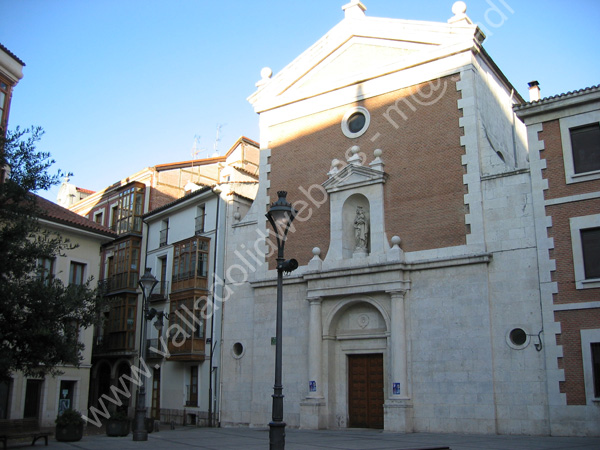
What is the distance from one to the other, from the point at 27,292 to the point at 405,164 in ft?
42.1

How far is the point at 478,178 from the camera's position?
770 inches

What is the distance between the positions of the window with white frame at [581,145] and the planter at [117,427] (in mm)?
15202

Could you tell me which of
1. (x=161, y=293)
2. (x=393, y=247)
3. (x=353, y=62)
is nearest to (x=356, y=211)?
(x=393, y=247)

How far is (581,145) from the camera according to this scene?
17859 millimetres

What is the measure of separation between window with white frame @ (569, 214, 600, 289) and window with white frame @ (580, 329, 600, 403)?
53.7 inches

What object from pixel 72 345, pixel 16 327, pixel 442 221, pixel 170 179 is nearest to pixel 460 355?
pixel 442 221

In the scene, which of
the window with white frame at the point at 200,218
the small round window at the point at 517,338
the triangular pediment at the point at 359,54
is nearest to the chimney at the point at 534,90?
the triangular pediment at the point at 359,54

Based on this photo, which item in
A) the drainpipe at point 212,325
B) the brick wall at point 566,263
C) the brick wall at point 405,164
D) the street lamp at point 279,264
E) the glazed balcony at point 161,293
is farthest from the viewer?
the glazed balcony at point 161,293

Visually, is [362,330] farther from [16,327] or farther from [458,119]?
[16,327]

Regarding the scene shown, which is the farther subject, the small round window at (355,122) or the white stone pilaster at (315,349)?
the small round window at (355,122)

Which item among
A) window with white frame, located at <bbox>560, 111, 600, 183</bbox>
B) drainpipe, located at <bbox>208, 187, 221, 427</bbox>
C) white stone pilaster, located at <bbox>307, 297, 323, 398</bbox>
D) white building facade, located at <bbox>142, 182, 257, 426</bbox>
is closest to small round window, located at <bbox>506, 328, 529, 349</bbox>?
window with white frame, located at <bbox>560, 111, 600, 183</bbox>

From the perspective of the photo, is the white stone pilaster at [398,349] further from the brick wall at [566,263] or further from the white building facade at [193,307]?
the white building facade at [193,307]

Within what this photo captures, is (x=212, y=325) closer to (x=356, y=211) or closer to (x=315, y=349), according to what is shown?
(x=315, y=349)

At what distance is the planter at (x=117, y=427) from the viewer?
18.6 metres
